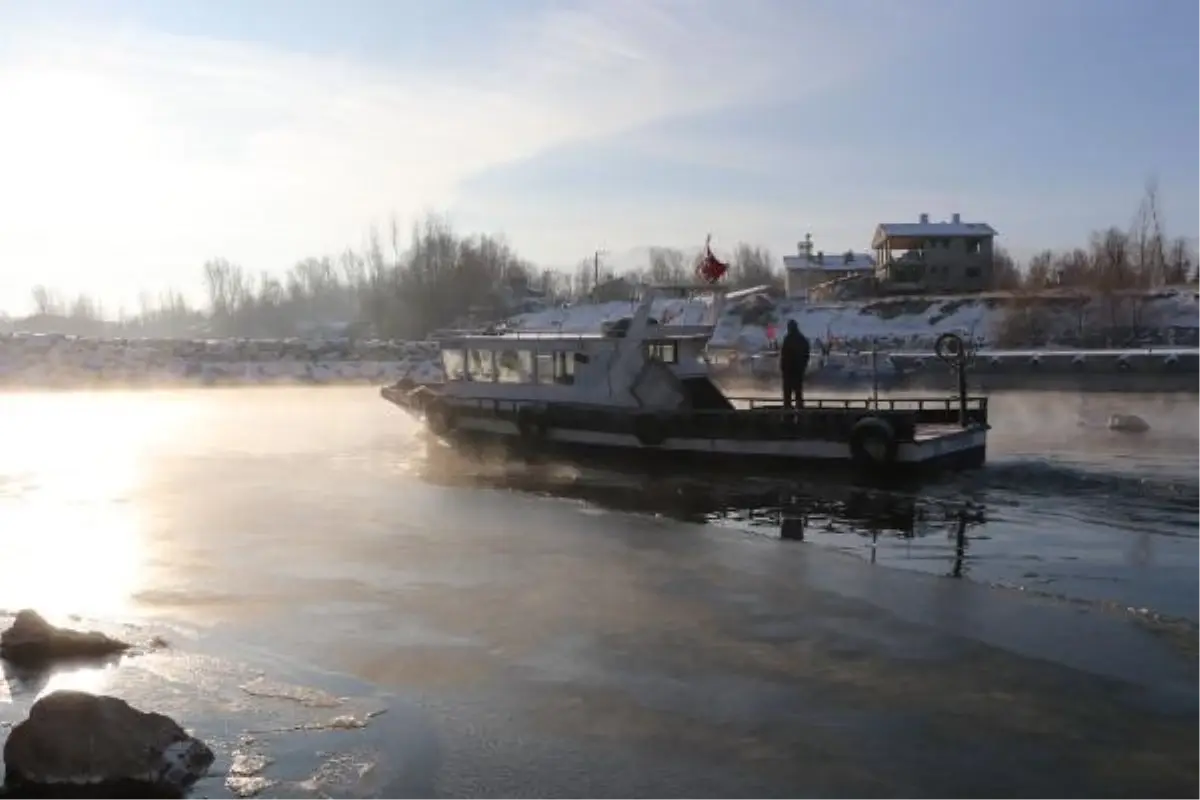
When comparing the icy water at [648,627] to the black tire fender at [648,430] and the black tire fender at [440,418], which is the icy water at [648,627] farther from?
the black tire fender at [440,418]

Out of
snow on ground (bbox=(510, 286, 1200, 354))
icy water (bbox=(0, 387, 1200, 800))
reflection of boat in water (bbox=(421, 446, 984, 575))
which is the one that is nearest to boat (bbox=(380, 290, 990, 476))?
reflection of boat in water (bbox=(421, 446, 984, 575))

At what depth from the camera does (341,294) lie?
132 metres

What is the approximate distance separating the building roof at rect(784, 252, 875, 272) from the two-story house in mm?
8452

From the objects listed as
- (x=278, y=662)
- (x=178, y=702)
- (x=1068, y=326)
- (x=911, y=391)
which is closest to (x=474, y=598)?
(x=278, y=662)

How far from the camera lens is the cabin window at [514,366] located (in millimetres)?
23766

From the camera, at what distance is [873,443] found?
725 inches

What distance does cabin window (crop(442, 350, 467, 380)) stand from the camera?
83.3ft

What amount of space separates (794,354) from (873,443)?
10.6 ft

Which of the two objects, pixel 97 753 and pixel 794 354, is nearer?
pixel 97 753

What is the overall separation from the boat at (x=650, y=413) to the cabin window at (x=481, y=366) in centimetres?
3

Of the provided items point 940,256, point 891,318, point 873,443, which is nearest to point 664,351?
point 873,443

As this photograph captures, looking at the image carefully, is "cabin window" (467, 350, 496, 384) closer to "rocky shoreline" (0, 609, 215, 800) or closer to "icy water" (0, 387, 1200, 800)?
"icy water" (0, 387, 1200, 800)

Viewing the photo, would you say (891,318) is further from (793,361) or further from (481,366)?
(793,361)

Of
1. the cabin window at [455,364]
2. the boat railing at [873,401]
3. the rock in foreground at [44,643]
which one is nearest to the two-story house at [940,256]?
the boat railing at [873,401]
